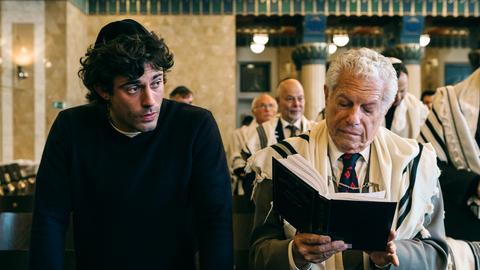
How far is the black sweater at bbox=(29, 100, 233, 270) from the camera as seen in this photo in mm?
2230

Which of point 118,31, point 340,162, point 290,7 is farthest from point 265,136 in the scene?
point 290,7

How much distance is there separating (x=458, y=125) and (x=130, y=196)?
7.54ft

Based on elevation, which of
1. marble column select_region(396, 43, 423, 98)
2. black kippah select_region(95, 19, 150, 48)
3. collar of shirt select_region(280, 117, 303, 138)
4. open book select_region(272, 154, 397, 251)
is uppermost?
marble column select_region(396, 43, 423, 98)

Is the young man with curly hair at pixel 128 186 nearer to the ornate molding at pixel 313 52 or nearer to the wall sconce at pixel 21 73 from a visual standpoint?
the wall sconce at pixel 21 73

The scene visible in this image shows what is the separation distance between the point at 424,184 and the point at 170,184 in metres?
1.07

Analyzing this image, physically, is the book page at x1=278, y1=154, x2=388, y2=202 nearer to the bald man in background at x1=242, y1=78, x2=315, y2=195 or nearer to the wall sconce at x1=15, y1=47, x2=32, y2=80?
the bald man in background at x1=242, y1=78, x2=315, y2=195

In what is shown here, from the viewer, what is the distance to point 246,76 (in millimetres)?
17531

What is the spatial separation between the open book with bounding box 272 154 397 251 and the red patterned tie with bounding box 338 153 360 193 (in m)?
0.34

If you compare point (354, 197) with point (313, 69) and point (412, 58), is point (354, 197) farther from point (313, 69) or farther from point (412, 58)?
point (412, 58)

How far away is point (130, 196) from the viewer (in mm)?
2223

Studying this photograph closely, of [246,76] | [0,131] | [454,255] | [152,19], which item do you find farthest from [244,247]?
[246,76]

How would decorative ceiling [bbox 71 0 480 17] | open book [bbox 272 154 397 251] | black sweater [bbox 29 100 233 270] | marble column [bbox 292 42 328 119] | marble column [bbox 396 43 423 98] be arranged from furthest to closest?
1. marble column [bbox 396 43 423 98]
2. marble column [bbox 292 42 328 119]
3. decorative ceiling [bbox 71 0 480 17]
4. black sweater [bbox 29 100 233 270]
5. open book [bbox 272 154 397 251]

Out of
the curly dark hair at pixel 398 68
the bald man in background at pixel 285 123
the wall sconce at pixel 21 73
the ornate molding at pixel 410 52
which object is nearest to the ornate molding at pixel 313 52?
the ornate molding at pixel 410 52

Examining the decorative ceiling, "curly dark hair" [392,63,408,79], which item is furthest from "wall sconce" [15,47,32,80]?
"curly dark hair" [392,63,408,79]
